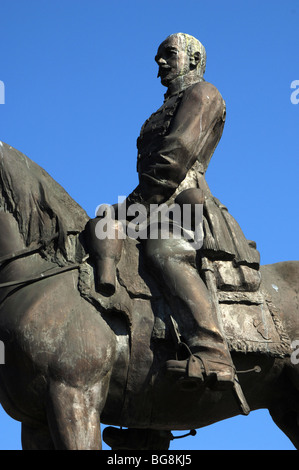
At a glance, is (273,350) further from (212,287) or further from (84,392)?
(84,392)

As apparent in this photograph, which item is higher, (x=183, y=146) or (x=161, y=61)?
(x=161, y=61)

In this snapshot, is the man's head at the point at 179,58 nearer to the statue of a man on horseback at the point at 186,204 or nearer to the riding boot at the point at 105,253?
the statue of a man on horseback at the point at 186,204

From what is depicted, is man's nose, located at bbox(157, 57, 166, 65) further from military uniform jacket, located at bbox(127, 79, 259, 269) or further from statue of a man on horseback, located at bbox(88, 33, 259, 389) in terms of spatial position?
military uniform jacket, located at bbox(127, 79, 259, 269)

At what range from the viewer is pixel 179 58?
29.0 ft

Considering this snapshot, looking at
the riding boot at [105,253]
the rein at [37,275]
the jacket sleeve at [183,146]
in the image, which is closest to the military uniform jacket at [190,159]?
the jacket sleeve at [183,146]

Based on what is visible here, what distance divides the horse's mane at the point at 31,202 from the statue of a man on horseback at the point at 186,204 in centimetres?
25

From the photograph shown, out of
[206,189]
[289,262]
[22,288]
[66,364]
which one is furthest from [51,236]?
[289,262]

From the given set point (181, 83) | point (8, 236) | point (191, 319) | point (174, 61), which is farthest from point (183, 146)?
point (8, 236)

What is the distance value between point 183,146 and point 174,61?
3.86 feet

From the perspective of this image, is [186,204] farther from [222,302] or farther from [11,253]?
[11,253]

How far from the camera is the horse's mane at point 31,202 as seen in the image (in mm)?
7348

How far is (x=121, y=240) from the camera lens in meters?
7.51

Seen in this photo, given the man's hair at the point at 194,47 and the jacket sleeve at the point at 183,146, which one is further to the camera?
the man's hair at the point at 194,47

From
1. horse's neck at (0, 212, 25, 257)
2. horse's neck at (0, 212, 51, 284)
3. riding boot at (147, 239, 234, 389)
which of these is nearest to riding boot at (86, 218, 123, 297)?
riding boot at (147, 239, 234, 389)
